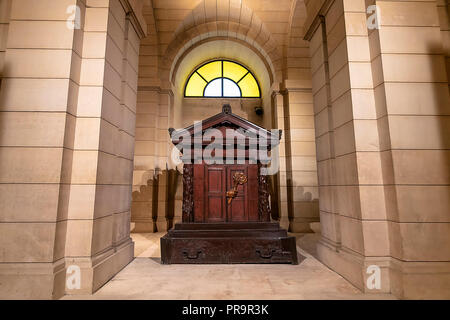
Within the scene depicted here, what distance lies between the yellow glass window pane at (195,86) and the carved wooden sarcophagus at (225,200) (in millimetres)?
5832

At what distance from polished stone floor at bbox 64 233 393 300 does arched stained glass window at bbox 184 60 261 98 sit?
24.2 feet

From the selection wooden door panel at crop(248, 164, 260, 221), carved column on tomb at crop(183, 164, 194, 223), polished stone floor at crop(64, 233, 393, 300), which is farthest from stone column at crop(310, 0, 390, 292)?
carved column on tomb at crop(183, 164, 194, 223)

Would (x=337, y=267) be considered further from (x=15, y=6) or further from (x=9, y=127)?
(x=15, y=6)

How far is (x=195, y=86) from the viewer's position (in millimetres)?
9734

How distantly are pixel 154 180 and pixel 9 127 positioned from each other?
460cm

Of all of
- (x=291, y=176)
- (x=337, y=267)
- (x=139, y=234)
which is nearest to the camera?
(x=337, y=267)

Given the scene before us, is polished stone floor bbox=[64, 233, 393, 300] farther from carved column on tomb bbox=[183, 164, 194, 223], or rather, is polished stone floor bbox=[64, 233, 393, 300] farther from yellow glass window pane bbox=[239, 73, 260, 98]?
yellow glass window pane bbox=[239, 73, 260, 98]

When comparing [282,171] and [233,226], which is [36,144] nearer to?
[233,226]

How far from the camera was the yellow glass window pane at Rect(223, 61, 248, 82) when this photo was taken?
9.88 meters

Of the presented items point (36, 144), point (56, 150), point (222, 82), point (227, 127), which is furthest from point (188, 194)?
point (222, 82)

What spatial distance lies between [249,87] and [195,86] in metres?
2.34

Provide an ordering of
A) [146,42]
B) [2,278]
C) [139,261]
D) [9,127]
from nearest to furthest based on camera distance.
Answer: [2,278] < [9,127] < [139,261] < [146,42]
